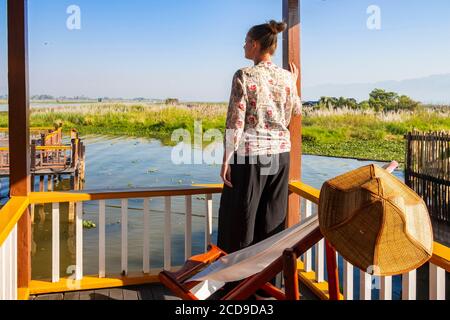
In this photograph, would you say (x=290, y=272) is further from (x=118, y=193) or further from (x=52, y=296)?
(x=52, y=296)

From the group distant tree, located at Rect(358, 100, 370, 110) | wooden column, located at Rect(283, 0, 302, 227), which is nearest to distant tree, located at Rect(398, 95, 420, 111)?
distant tree, located at Rect(358, 100, 370, 110)

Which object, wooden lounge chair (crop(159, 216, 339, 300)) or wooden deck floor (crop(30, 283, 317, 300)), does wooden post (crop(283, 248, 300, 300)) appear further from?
wooden deck floor (crop(30, 283, 317, 300))

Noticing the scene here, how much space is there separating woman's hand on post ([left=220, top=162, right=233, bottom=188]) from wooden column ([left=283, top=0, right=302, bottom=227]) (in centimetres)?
70

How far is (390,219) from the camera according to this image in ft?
3.60

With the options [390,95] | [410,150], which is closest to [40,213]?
[410,150]

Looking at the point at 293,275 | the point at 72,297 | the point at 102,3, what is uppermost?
the point at 102,3

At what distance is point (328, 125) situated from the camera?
901 inches

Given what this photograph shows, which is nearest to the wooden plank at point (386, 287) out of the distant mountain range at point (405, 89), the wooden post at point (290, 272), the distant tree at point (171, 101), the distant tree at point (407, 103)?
the wooden post at point (290, 272)

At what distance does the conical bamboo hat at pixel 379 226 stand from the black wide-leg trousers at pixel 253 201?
1148 millimetres

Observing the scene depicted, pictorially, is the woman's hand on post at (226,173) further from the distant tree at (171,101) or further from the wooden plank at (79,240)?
the distant tree at (171,101)

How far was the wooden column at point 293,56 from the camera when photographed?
112 inches

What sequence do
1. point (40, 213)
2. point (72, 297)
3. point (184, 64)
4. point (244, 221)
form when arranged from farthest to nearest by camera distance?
point (184, 64)
point (40, 213)
point (72, 297)
point (244, 221)
